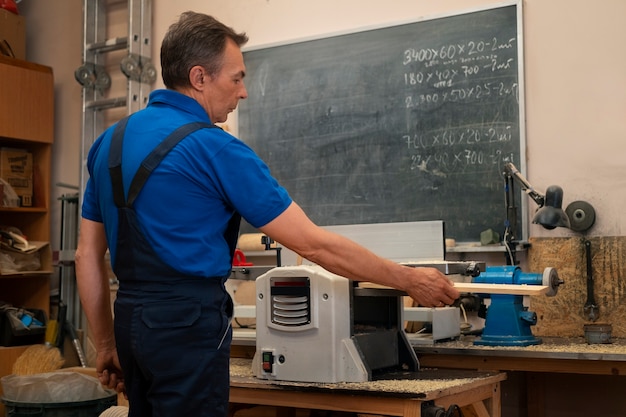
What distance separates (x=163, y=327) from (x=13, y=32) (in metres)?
3.58

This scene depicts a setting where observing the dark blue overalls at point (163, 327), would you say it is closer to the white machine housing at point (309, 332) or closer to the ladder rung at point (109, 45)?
the white machine housing at point (309, 332)

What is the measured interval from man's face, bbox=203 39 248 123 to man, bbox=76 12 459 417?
2 cm

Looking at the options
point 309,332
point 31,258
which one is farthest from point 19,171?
point 309,332

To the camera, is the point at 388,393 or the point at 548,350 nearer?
the point at 388,393

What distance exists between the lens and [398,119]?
3.68 m

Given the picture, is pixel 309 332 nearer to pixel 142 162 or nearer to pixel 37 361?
pixel 142 162

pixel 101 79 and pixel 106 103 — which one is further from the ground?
pixel 101 79

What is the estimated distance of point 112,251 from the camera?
1659mm

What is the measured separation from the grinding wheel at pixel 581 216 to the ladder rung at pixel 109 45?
2585 mm

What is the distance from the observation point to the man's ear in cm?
172

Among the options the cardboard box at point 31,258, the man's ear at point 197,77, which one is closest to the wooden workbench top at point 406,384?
the man's ear at point 197,77

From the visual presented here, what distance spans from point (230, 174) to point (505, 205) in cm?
203

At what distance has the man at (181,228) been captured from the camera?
155 cm

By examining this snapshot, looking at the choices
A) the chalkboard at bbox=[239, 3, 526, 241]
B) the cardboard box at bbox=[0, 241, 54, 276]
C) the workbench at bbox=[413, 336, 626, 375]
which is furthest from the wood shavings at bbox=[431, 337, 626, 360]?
the cardboard box at bbox=[0, 241, 54, 276]
